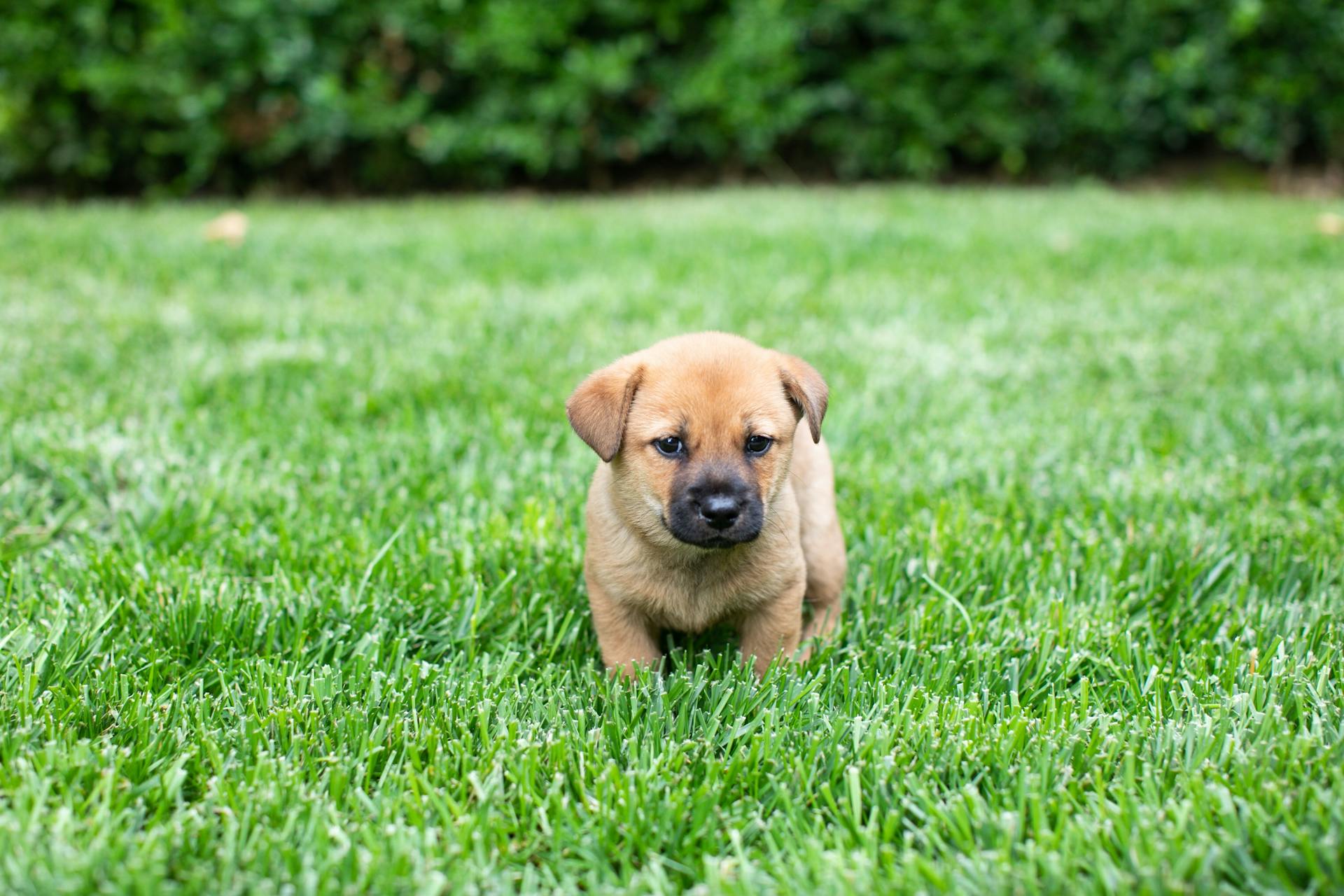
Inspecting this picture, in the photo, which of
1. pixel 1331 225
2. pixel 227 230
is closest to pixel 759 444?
pixel 227 230

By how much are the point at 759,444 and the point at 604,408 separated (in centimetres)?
39

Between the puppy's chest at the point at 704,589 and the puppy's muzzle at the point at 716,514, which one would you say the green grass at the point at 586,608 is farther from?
the puppy's muzzle at the point at 716,514

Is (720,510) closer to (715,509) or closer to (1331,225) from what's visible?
(715,509)

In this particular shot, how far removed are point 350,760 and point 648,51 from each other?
27.6ft

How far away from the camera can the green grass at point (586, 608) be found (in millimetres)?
1985

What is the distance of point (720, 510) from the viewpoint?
2.38 meters

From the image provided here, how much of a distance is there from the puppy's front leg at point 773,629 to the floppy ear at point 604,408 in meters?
0.55

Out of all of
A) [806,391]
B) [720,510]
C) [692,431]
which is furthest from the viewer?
[806,391]

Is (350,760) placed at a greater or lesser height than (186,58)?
lesser

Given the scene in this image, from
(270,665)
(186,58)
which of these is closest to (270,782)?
(270,665)

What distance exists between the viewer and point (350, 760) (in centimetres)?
221

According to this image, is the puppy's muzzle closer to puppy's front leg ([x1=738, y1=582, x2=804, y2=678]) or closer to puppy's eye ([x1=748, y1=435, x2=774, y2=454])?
puppy's eye ([x1=748, y1=435, x2=774, y2=454])

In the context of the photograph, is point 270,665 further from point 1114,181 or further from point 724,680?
point 1114,181

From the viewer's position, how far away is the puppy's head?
2443 millimetres
